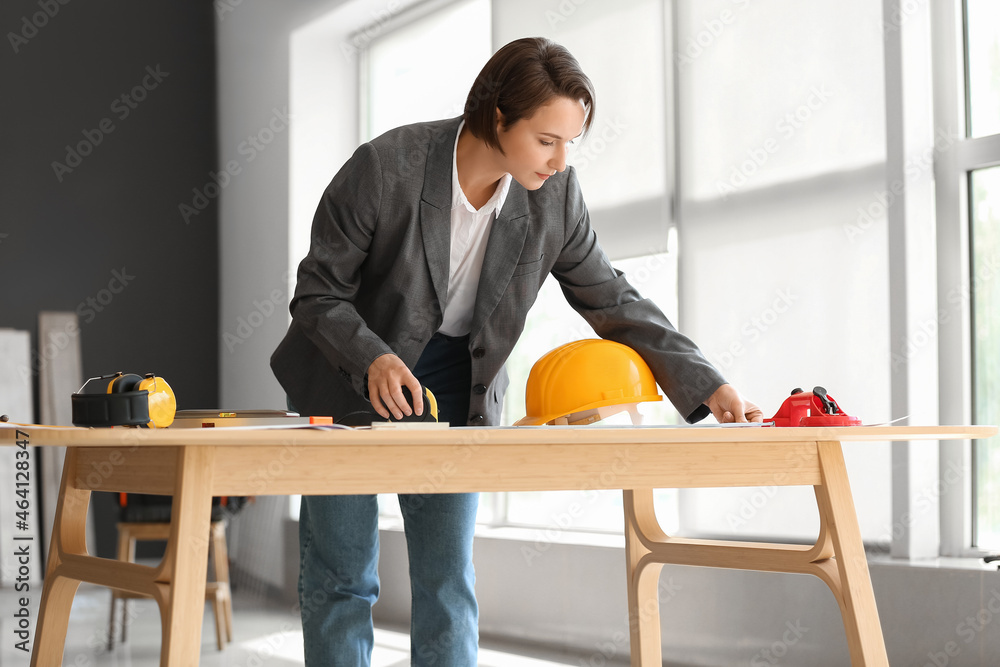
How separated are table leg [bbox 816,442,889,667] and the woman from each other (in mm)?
155

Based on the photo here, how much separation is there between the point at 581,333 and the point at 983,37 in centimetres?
163

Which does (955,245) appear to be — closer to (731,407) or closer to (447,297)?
(731,407)

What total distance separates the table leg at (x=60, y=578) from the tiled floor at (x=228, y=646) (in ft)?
6.12

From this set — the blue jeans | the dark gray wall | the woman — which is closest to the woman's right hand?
the woman

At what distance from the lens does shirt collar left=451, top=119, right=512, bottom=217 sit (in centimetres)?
156

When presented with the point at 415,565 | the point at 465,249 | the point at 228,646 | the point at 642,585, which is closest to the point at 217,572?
the point at 228,646

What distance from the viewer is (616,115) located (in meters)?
3.38

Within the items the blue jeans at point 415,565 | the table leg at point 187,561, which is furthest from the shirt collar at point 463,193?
the table leg at point 187,561

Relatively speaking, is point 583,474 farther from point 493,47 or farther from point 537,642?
point 493,47

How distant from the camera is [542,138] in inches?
57.0

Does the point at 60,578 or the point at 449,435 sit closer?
the point at 449,435

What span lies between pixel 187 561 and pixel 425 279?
2.25 feet

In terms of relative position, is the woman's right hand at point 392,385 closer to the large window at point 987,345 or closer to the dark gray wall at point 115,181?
the large window at point 987,345

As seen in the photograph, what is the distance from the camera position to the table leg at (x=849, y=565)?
1257mm
